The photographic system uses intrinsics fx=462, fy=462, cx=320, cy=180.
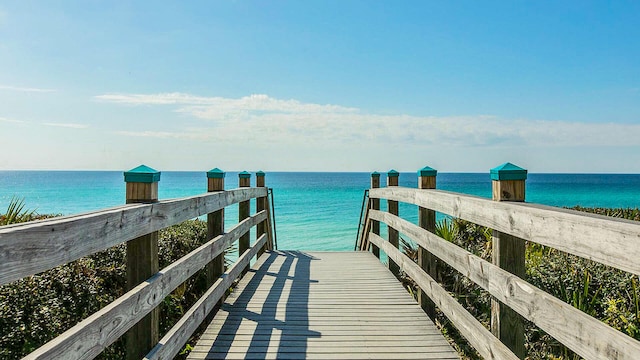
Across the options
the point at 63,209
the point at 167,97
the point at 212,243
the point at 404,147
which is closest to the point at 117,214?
the point at 212,243

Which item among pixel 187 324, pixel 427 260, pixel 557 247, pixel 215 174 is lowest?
pixel 187 324

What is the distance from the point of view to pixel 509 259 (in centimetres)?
282

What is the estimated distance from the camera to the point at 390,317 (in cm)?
460

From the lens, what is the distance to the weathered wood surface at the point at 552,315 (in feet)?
5.62

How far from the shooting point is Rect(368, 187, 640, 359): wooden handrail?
1.72 m

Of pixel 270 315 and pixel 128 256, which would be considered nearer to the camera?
pixel 128 256

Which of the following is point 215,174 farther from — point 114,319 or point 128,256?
point 114,319

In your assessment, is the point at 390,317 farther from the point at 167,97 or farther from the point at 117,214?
the point at 167,97

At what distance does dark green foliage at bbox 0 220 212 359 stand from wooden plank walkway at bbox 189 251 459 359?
32.6 inches

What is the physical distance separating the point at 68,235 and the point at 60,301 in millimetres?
2315

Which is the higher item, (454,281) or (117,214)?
(117,214)

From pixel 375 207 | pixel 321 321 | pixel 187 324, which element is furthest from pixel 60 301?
pixel 375 207

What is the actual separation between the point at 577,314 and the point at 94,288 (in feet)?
12.4

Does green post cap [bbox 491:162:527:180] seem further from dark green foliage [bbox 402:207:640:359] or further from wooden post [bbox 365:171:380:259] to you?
wooden post [bbox 365:171:380:259]
